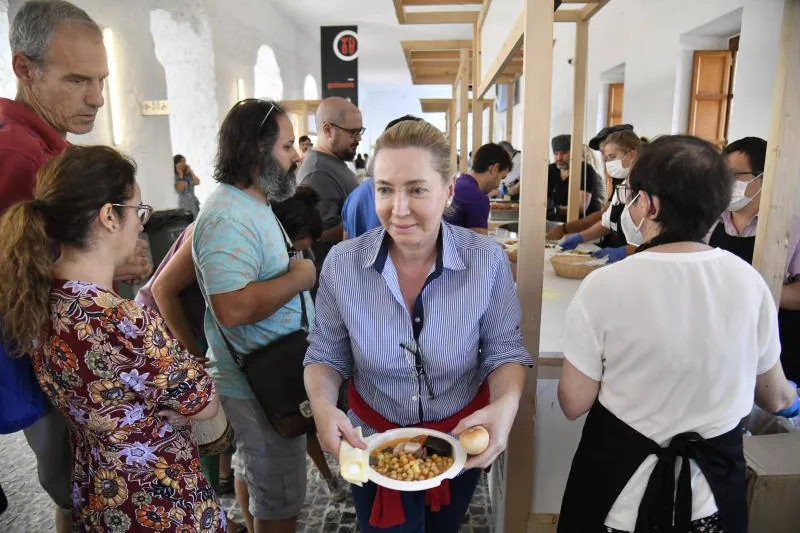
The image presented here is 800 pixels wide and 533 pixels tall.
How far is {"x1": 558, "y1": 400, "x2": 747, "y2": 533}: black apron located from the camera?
1.26m

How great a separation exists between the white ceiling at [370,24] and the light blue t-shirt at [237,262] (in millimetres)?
10152

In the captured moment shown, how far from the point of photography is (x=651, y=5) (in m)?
5.62

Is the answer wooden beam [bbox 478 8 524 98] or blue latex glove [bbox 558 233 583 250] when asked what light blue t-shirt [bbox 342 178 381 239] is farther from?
blue latex glove [bbox 558 233 583 250]

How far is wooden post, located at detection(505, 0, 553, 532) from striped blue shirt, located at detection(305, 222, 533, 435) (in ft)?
0.74

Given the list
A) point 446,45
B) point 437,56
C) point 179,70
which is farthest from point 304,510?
point 179,70

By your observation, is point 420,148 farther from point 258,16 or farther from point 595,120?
point 258,16

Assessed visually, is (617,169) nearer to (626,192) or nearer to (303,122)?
(626,192)

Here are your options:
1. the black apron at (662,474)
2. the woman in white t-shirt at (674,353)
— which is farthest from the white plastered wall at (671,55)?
the black apron at (662,474)

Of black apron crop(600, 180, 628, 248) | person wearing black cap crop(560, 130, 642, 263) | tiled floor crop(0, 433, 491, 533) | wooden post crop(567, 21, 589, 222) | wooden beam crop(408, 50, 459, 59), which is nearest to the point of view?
tiled floor crop(0, 433, 491, 533)

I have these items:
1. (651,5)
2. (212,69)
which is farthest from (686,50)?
(212,69)

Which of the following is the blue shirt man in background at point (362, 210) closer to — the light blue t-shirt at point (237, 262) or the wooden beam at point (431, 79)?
the light blue t-shirt at point (237, 262)

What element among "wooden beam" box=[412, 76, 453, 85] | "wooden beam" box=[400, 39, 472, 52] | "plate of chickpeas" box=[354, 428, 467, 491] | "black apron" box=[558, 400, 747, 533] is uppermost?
"wooden beam" box=[412, 76, 453, 85]

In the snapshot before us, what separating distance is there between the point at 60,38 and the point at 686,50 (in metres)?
5.42

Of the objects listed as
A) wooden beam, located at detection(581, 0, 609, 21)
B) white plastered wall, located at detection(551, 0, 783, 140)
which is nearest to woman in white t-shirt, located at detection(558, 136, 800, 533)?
wooden beam, located at detection(581, 0, 609, 21)
